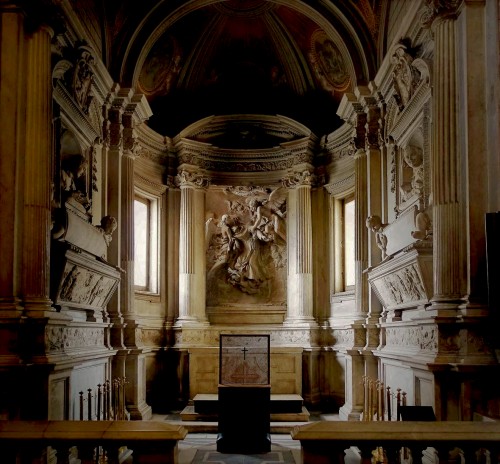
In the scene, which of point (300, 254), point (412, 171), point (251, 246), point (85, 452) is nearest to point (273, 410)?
point (300, 254)

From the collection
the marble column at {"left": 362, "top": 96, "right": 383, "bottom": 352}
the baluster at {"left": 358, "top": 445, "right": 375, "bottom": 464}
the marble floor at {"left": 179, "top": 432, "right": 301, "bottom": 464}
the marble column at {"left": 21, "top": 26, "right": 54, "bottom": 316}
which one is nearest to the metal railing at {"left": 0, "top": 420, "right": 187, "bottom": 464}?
the baluster at {"left": 358, "top": 445, "right": 375, "bottom": 464}

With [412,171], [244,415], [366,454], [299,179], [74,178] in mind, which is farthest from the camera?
[299,179]

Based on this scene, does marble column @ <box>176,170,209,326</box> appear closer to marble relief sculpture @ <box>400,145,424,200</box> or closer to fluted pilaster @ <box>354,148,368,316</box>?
fluted pilaster @ <box>354,148,368,316</box>

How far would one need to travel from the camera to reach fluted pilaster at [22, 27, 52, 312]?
20.6 ft

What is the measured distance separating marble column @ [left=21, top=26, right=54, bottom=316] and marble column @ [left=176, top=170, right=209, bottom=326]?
6.16 meters

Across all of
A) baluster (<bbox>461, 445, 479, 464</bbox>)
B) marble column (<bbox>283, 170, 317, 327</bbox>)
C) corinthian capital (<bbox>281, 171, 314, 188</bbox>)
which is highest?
corinthian capital (<bbox>281, 171, 314, 188</bbox>)

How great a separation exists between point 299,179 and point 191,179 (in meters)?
2.18

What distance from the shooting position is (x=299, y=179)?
1293 centimetres

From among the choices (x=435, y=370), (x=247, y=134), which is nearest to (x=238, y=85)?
(x=247, y=134)

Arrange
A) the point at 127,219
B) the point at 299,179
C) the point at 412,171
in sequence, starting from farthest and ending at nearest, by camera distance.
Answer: the point at 299,179 → the point at 127,219 → the point at 412,171

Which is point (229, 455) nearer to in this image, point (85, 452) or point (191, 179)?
point (85, 452)

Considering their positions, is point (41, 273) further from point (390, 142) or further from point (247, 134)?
point (247, 134)

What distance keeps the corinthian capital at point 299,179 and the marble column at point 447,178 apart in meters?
6.12

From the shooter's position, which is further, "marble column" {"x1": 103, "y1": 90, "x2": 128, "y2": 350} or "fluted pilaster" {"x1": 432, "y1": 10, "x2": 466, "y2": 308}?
"marble column" {"x1": 103, "y1": 90, "x2": 128, "y2": 350}
